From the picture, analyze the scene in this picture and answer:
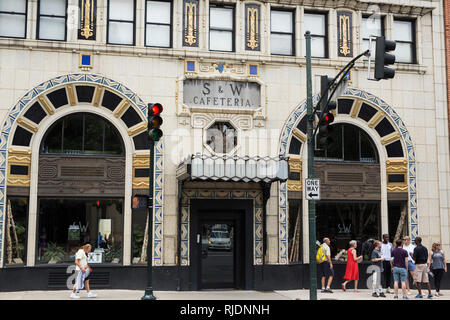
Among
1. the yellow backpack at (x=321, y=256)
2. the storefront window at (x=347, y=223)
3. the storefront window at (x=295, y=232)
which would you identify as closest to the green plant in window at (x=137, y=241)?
the storefront window at (x=295, y=232)

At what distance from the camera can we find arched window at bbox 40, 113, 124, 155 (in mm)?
18203

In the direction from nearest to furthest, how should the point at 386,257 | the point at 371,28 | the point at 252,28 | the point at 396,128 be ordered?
the point at 386,257
the point at 252,28
the point at 396,128
the point at 371,28

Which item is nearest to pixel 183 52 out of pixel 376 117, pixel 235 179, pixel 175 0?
pixel 175 0

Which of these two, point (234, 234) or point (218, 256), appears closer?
point (234, 234)

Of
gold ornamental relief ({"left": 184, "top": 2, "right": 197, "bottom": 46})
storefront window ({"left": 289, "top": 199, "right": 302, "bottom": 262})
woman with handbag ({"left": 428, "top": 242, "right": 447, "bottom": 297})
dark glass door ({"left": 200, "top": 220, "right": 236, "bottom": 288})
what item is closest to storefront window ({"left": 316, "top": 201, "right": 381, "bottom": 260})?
storefront window ({"left": 289, "top": 199, "right": 302, "bottom": 262})

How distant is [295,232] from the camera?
19.4 metres

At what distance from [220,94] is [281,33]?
3.44 metres

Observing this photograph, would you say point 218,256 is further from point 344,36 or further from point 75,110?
point 344,36

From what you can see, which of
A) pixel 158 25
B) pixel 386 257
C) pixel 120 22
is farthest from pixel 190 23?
pixel 386 257

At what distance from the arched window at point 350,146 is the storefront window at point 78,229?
7.89 metres

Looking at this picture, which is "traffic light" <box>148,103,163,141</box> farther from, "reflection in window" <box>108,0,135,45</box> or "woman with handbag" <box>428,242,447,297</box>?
"woman with handbag" <box>428,242,447,297</box>

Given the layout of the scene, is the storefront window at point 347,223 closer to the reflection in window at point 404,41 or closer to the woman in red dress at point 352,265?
the woman in red dress at point 352,265

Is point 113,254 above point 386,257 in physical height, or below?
above

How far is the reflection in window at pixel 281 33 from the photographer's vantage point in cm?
2003
